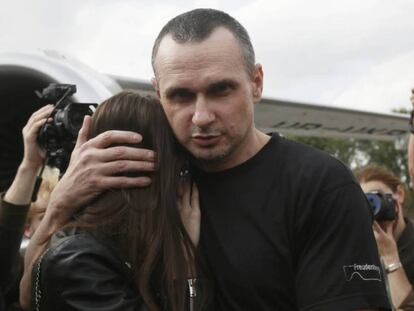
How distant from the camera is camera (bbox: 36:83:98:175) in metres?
2.83

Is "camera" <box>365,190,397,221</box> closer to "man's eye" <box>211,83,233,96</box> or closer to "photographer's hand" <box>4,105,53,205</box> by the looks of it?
"man's eye" <box>211,83,233,96</box>

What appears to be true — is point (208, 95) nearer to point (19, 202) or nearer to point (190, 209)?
point (190, 209)

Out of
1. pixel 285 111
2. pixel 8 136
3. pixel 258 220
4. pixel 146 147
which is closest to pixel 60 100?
pixel 146 147

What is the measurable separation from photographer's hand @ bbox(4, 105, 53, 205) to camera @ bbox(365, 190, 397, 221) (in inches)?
66.0

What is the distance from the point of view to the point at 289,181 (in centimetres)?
194

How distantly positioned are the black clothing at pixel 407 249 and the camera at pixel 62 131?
1.81m

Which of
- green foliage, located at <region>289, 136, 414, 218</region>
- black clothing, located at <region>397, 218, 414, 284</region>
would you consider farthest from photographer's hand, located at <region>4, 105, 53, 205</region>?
green foliage, located at <region>289, 136, 414, 218</region>

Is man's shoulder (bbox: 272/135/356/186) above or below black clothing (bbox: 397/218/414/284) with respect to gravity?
above

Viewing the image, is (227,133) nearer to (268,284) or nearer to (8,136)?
(268,284)

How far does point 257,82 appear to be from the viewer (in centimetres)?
218

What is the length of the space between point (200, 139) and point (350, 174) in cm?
47

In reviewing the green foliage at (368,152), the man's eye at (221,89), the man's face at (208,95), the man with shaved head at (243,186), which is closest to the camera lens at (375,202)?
the man with shaved head at (243,186)

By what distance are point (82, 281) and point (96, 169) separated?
0.40 meters

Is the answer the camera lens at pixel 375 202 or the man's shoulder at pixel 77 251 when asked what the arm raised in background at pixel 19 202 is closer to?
the man's shoulder at pixel 77 251
